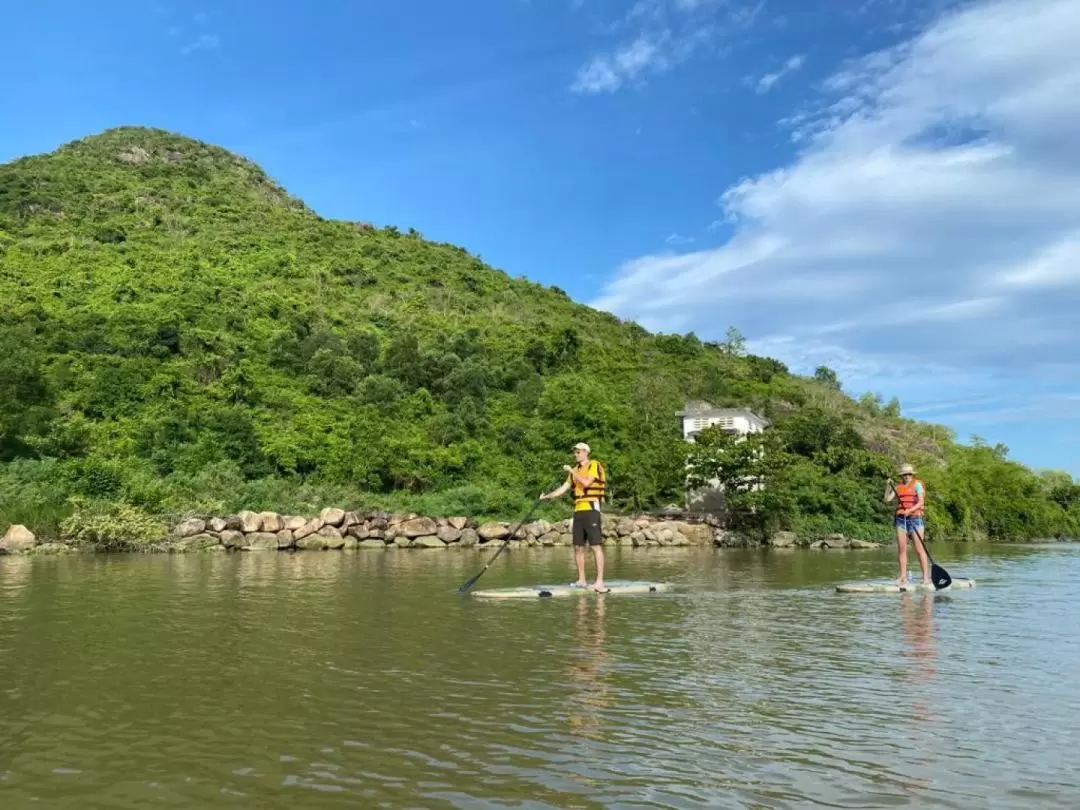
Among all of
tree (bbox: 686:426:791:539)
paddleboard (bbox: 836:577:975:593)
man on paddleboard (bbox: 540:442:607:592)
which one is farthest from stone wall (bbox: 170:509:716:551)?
paddleboard (bbox: 836:577:975:593)

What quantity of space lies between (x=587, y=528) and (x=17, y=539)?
19.4m

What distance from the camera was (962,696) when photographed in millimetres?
6062

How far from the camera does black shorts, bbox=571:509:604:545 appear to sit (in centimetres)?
1258

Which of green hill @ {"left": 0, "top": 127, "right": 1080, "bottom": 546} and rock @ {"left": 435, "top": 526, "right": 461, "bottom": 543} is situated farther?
green hill @ {"left": 0, "top": 127, "right": 1080, "bottom": 546}

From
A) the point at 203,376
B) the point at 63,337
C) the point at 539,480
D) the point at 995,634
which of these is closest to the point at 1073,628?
the point at 995,634

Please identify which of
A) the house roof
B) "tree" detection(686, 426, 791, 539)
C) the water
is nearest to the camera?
the water

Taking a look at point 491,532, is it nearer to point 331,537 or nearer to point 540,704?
point 331,537

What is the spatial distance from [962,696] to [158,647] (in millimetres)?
7094

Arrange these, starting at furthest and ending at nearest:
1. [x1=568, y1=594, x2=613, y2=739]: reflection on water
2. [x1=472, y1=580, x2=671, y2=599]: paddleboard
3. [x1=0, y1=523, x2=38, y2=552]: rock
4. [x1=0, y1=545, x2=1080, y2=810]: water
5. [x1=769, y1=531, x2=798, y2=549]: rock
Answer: [x1=769, y1=531, x2=798, y2=549]: rock, [x1=0, y1=523, x2=38, y2=552]: rock, [x1=472, y1=580, x2=671, y2=599]: paddleboard, [x1=568, y1=594, x2=613, y2=739]: reflection on water, [x1=0, y1=545, x2=1080, y2=810]: water

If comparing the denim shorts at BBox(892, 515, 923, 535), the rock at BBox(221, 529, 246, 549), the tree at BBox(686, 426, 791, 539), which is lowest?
the rock at BBox(221, 529, 246, 549)

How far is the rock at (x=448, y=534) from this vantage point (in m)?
30.9

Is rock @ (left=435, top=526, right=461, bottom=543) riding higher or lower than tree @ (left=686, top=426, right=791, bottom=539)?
lower

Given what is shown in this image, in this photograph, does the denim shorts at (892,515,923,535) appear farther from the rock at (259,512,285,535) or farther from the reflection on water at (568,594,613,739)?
the rock at (259,512,285,535)

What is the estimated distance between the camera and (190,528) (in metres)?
27.0
